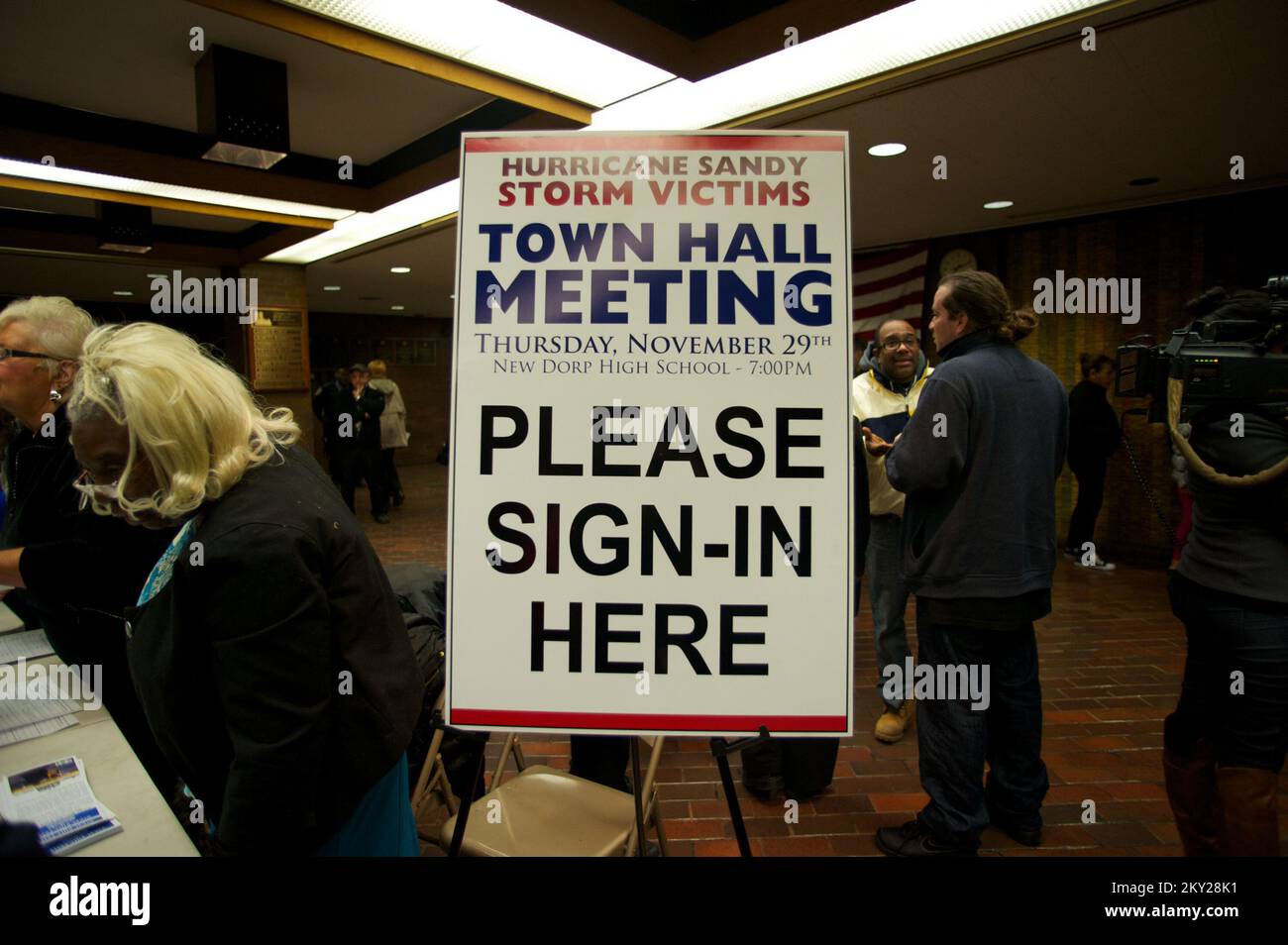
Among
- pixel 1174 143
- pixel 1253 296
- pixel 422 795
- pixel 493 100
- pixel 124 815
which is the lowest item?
pixel 422 795

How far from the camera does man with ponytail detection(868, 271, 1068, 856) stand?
2158mm

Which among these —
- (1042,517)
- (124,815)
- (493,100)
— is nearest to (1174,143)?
(1042,517)

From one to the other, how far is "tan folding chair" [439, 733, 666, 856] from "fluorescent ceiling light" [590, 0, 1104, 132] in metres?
3.19

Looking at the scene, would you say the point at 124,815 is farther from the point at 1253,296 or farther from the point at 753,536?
the point at 1253,296

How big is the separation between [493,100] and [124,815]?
176 inches

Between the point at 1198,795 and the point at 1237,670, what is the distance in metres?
0.48

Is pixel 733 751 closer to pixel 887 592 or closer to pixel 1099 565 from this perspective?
pixel 887 592

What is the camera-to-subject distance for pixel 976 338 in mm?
2287

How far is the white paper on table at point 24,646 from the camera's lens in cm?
200

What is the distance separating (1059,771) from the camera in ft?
9.37

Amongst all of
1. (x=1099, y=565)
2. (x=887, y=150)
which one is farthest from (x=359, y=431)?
(x=1099, y=565)

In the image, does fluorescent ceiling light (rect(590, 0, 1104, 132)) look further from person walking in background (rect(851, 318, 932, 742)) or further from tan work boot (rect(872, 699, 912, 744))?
tan work boot (rect(872, 699, 912, 744))

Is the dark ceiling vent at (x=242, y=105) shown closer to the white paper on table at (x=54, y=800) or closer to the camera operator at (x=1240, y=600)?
the white paper on table at (x=54, y=800)

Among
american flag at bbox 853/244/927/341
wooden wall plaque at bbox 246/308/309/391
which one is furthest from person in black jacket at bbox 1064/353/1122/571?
wooden wall plaque at bbox 246/308/309/391
